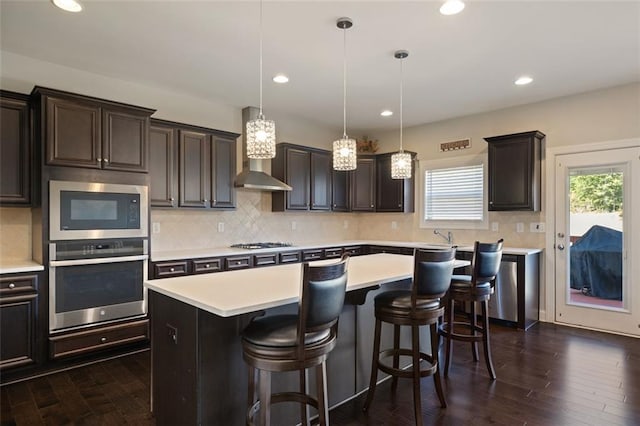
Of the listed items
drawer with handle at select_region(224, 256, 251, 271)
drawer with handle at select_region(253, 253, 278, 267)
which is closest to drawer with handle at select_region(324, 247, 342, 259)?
drawer with handle at select_region(253, 253, 278, 267)

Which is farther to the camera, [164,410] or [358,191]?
[358,191]

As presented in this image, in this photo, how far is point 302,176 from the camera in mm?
5297

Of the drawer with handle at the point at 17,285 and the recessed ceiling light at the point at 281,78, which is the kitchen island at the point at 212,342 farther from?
the recessed ceiling light at the point at 281,78

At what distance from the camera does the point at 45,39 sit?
301 centimetres

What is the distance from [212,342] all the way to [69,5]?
8.21 feet

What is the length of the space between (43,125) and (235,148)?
78.0 inches

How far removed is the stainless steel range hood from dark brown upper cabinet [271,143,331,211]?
0.88 feet

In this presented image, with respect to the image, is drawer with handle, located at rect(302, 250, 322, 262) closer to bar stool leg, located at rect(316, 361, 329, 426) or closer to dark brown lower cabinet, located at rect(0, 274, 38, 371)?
dark brown lower cabinet, located at rect(0, 274, 38, 371)

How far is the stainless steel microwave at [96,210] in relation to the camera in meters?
3.02

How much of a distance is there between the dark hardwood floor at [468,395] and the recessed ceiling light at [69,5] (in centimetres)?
276

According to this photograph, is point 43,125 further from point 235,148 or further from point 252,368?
point 252,368

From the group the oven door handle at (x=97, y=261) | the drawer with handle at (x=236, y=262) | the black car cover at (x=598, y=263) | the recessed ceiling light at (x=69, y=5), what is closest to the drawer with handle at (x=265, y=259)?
the drawer with handle at (x=236, y=262)

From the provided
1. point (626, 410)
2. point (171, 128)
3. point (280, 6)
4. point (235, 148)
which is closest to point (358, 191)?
point (235, 148)

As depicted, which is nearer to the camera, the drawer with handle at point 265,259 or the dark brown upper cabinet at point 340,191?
the drawer with handle at point 265,259
